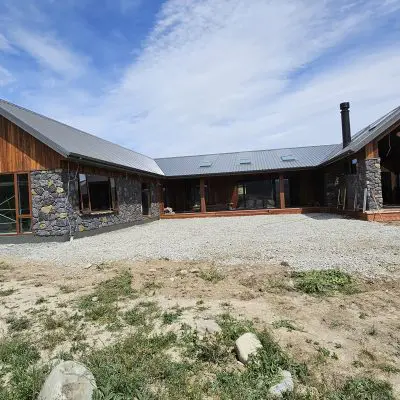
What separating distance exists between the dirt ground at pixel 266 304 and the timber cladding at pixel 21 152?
543cm

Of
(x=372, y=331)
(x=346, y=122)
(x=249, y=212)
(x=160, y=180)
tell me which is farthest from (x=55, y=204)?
(x=346, y=122)

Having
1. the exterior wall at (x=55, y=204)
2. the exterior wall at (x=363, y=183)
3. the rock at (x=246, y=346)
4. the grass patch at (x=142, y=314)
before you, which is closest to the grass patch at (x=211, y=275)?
the grass patch at (x=142, y=314)

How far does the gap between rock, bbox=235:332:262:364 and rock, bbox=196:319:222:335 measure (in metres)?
0.43

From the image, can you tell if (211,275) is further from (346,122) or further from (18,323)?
(346,122)

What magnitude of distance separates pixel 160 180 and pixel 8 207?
12357 mm

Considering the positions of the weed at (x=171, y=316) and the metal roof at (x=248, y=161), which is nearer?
the weed at (x=171, y=316)

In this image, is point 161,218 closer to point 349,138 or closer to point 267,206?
point 267,206

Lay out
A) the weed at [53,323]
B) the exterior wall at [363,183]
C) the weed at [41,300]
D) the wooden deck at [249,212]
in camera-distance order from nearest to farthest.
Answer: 1. the weed at [53,323]
2. the weed at [41,300]
3. the exterior wall at [363,183]
4. the wooden deck at [249,212]

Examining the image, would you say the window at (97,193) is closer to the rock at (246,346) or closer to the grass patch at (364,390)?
the rock at (246,346)

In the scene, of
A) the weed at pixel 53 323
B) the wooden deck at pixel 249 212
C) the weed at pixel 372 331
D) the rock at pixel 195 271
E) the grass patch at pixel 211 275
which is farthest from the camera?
the wooden deck at pixel 249 212

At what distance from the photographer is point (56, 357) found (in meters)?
3.90

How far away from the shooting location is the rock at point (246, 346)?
3734 millimetres

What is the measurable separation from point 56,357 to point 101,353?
51cm

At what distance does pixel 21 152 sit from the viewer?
42.2 feet
